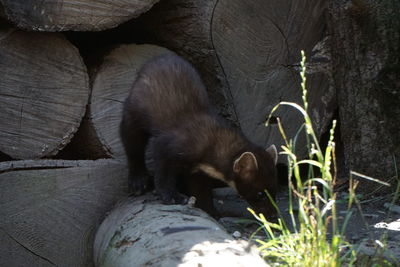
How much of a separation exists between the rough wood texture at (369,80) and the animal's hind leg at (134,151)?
1733mm

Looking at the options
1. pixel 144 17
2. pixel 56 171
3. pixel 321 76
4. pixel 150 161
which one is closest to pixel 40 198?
pixel 56 171

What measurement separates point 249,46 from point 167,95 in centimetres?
81

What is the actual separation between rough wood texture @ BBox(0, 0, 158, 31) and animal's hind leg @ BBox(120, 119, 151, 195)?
83 cm

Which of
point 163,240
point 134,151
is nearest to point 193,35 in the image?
point 134,151

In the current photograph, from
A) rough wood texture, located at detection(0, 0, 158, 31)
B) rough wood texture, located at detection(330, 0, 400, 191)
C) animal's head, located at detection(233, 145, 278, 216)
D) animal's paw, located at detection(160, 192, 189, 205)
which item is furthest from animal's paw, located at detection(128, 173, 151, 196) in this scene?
rough wood texture, located at detection(330, 0, 400, 191)

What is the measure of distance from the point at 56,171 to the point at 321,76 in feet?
8.00

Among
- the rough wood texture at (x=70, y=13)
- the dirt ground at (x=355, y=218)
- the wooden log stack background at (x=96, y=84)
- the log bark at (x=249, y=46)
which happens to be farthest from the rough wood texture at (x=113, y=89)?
the dirt ground at (x=355, y=218)

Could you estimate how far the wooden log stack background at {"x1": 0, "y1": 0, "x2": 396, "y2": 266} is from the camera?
4.71 meters

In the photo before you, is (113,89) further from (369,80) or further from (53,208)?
(369,80)

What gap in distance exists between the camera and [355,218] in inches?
204

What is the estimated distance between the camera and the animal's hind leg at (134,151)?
5.12 metres

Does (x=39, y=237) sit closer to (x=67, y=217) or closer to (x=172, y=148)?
(x=67, y=217)

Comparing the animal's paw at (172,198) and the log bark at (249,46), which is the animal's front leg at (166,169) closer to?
the animal's paw at (172,198)

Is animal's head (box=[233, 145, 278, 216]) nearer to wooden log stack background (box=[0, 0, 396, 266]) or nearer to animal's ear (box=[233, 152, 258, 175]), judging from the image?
animal's ear (box=[233, 152, 258, 175])
